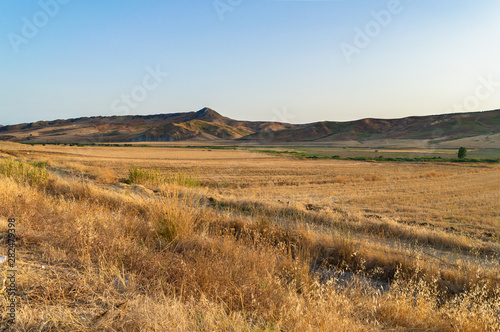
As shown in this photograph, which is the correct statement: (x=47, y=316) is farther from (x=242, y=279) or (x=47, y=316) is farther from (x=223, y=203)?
(x=223, y=203)

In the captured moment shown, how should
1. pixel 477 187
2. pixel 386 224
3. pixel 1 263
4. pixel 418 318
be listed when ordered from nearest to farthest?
pixel 1 263 → pixel 418 318 → pixel 386 224 → pixel 477 187

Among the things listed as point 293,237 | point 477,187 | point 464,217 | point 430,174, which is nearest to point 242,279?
point 293,237

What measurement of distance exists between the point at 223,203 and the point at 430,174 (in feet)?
99.5

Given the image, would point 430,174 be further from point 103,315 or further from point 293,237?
point 103,315

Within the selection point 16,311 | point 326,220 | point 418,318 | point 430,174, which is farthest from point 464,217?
point 430,174

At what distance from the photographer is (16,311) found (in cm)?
241

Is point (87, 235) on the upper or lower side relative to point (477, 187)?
upper

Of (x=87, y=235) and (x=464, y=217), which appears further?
(x=464, y=217)

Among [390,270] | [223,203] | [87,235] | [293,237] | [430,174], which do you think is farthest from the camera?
[430,174]

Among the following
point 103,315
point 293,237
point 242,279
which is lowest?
point 293,237

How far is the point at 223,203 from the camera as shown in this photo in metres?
13.9

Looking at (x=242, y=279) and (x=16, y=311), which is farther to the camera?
(x=242, y=279)

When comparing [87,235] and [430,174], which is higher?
[87,235]

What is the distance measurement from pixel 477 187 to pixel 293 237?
24579 millimetres
